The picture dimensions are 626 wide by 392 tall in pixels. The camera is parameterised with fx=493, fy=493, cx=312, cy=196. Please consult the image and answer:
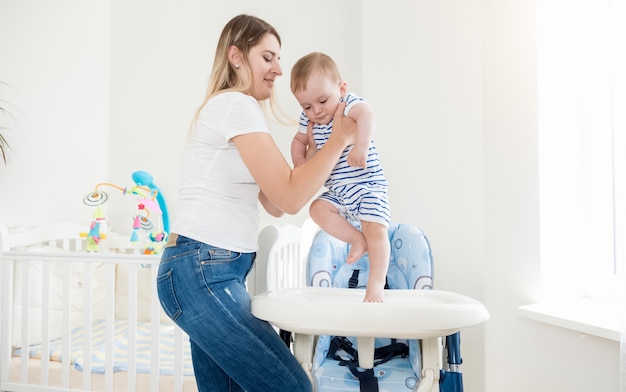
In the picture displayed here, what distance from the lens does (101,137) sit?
2812mm

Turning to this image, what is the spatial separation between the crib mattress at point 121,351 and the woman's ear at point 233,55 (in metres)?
1.20

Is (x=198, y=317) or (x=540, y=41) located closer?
(x=198, y=317)

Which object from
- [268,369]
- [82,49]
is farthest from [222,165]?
[82,49]

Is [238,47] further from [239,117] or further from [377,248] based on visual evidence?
[377,248]

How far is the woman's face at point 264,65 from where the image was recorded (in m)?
1.10

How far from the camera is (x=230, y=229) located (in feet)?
3.26

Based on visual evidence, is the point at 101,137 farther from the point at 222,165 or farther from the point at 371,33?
the point at 222,165

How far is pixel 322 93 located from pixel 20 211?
7.25ft

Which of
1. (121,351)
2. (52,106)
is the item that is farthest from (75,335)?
(52,106)

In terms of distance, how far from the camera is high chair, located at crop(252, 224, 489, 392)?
933mm

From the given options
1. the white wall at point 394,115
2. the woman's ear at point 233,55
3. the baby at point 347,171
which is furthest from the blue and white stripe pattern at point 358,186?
the white wall at point 394,115

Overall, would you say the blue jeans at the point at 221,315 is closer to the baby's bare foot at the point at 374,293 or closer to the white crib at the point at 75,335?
the baby's bare foot at the point at 374,293

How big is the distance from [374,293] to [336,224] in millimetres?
238

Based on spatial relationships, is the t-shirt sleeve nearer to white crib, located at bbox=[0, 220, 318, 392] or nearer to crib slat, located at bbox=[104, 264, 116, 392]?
white crib, located at bbox=[0, 220, 318, 392]
